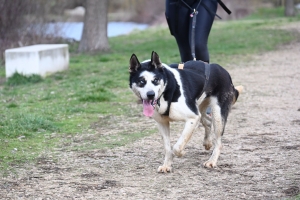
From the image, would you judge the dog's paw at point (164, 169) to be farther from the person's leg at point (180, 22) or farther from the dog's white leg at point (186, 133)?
the person's leg at point (180, 22)

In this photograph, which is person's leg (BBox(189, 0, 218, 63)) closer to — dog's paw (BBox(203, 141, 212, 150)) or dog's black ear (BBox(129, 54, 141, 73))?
dog's paw (BBox(203, 141, 212, 150))

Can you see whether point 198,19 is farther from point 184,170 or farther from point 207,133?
point 184,170

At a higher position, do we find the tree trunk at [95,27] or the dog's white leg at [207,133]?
the dog's white leg at [207,133]

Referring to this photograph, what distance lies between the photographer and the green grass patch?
6063mm

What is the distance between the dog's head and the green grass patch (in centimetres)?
134

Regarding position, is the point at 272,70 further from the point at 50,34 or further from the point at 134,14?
the point at 134,14

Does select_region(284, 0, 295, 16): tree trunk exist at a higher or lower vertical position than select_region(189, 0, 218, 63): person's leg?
lower

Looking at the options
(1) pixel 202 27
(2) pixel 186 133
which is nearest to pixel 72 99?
(1) pixel 202 27

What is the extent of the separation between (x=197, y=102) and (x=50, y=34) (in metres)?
13.5

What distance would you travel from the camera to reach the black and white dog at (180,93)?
461 centimetres

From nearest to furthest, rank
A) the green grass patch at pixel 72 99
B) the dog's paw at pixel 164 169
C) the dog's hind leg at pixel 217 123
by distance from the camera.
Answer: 1. the dog's paw at pixel 164 169
2. the dog's hind leg at pixel 217 123
3. the green grass patch at pixel 72 99

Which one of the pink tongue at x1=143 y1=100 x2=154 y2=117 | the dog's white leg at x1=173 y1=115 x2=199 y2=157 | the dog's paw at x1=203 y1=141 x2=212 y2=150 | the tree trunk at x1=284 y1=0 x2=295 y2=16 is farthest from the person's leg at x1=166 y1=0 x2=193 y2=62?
the tree trunk at x1=284 y1=0 x2=295 y2=16

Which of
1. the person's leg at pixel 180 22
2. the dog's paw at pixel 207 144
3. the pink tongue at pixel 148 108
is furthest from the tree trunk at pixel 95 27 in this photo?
the pink tongue at pixel 148 108

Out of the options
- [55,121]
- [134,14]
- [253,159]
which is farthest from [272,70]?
[134,14]
